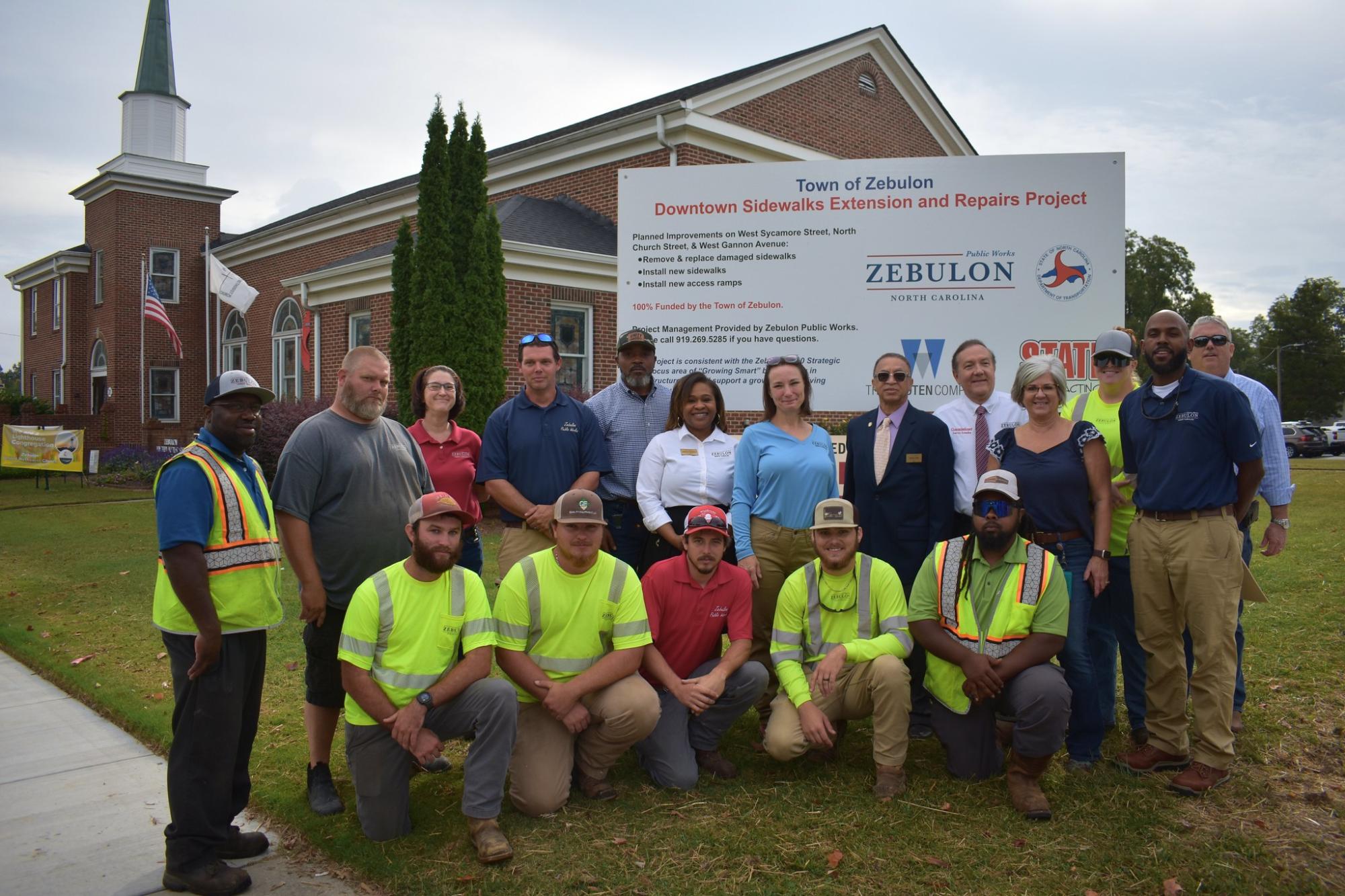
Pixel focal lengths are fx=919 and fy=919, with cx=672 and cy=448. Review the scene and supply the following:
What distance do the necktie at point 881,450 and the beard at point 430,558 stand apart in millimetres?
2269

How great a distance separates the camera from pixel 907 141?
888 inches

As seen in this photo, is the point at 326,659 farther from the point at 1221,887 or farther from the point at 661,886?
the point at 1221,887

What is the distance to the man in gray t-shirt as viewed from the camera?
4.06 meters

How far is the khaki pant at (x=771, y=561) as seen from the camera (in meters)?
4.96

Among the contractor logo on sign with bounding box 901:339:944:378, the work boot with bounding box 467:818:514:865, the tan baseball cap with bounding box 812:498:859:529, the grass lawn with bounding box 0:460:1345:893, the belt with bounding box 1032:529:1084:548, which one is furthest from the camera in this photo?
the contractor logo on sign with bounding box 901:339:944:378

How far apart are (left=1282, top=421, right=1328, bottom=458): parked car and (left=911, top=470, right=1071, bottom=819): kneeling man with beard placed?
146 feet

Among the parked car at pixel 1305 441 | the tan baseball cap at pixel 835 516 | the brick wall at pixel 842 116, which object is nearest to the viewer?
the tan baseball cap at pixel 835 516

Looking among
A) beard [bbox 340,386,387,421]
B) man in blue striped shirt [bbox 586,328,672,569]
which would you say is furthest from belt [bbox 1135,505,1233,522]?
beard [bbox 340,386,387,421]

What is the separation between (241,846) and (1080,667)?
386 centimetres

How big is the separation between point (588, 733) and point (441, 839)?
0.80m

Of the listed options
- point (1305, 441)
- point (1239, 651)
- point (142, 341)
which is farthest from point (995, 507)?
point (1305, 441)

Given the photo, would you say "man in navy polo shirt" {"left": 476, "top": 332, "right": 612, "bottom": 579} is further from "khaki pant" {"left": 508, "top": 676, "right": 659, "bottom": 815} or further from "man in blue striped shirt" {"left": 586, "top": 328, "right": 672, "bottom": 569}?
"khaki pant" {"left": 508, "top": 676, "right": 659, "bottom": 815}

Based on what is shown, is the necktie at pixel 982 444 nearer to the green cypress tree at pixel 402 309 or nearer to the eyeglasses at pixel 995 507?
the eyeglasses at pixel 995 507

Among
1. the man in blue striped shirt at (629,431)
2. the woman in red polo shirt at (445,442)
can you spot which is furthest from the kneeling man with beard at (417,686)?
the man in blue striped shirt at (629,431)
